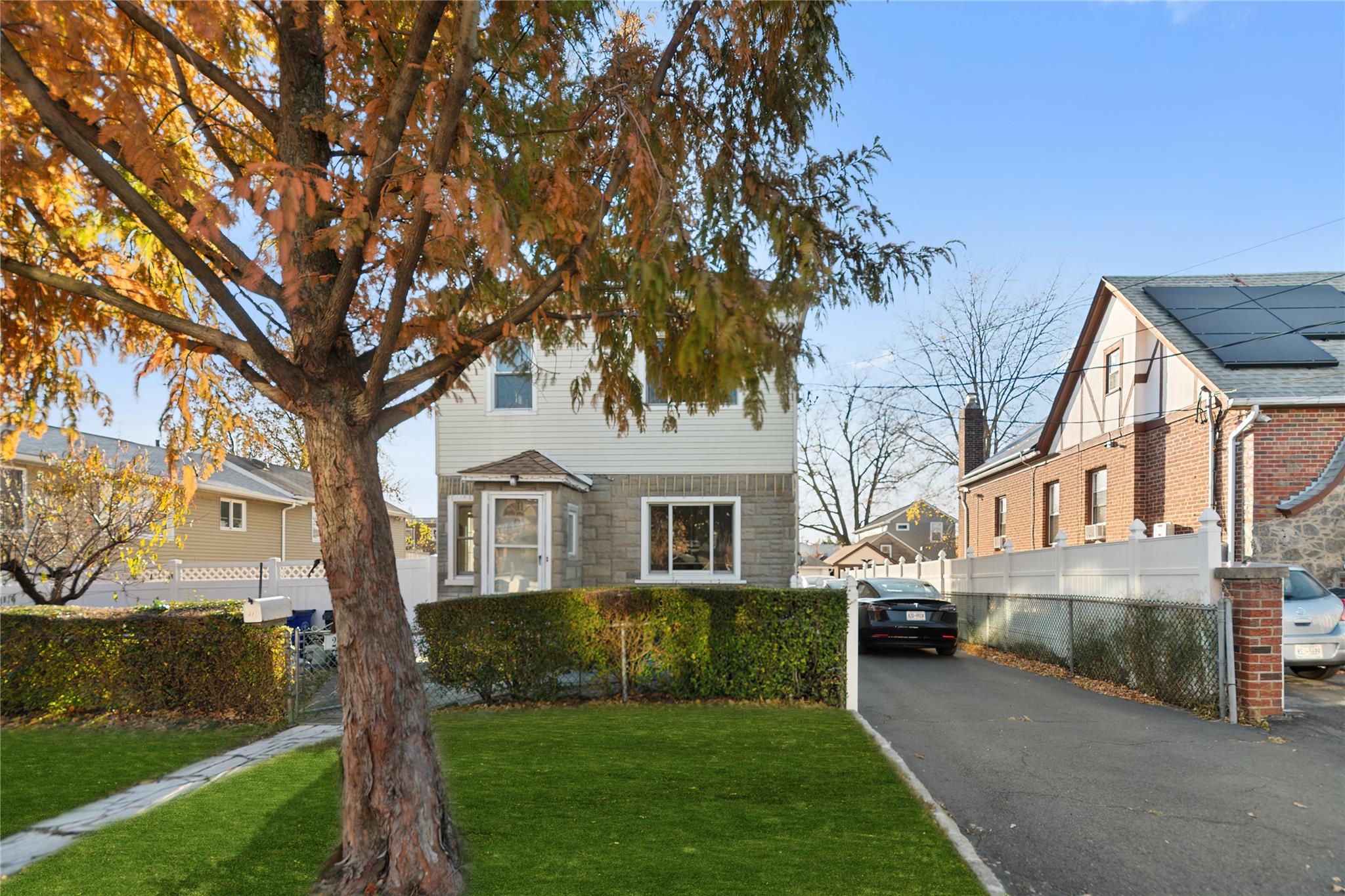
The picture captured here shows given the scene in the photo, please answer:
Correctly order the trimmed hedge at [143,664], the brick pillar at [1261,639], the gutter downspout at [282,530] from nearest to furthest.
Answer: the brick pillar at [1261,639], the trimmed hedge at [143,664], the gutter downspout at [282,530]

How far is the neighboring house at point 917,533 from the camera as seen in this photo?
155ft

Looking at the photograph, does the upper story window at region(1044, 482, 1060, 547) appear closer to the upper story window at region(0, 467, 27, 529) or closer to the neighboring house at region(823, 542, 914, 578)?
the upper story window at region(0, 467, 27, 529)

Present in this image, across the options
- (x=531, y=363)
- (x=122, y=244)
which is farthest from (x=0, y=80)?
(x=531, y=363)

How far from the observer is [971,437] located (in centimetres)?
2848

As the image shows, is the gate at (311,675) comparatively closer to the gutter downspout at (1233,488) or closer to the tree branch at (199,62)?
the tree branch at (199,62)

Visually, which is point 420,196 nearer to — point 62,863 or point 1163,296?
point 62,863

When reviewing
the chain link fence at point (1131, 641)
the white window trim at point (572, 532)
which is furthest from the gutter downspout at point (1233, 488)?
the white window trim at point (572, 532)

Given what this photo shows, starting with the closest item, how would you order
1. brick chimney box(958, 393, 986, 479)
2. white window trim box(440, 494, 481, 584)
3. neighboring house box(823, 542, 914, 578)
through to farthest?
white window trim box(440, 494, 481, 584) < brick chimney box(958, 393, 986, 479) < neighboring house box(823, 542, 914, 578)

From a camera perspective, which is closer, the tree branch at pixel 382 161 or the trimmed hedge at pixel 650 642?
the tree branch at pixel 382 161

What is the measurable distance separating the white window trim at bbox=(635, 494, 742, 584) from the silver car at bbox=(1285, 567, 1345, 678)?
770 centimetres

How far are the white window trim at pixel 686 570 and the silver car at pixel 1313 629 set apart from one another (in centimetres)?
770

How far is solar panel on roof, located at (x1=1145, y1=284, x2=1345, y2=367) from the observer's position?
1538 centimetres

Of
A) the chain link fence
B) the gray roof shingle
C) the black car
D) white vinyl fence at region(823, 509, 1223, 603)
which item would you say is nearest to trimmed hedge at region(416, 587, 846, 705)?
the chain link fence

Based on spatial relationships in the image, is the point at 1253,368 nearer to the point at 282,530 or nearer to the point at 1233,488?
the point at 1233,488
